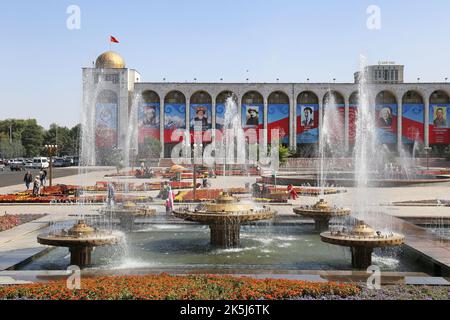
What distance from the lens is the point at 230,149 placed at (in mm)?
52875

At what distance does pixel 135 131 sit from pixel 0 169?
583 inches

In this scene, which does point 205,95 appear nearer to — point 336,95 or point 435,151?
point 336,95

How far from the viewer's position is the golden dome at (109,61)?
2277 inches

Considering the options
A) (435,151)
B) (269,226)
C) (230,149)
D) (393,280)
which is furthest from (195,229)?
(435,151)

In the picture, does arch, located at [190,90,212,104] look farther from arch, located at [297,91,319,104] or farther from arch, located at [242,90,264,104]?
arch, located at [297,91,319,104]

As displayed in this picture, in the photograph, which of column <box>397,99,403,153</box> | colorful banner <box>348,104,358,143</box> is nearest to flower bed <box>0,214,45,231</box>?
colorful banner <box>348,104,358,143</box>

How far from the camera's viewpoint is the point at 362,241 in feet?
27.1

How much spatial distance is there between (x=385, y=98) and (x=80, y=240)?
55190 mm

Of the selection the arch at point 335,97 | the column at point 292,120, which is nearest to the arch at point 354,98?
the arch at point 335,97

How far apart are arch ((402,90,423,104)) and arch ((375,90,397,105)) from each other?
117 centimetres

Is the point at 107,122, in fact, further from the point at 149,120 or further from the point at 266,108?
the point at 266,108

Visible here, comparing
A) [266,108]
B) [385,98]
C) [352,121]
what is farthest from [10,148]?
[385,98]

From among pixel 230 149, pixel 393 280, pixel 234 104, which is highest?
pixel 234 104

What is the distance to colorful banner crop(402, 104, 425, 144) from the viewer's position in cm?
5750
